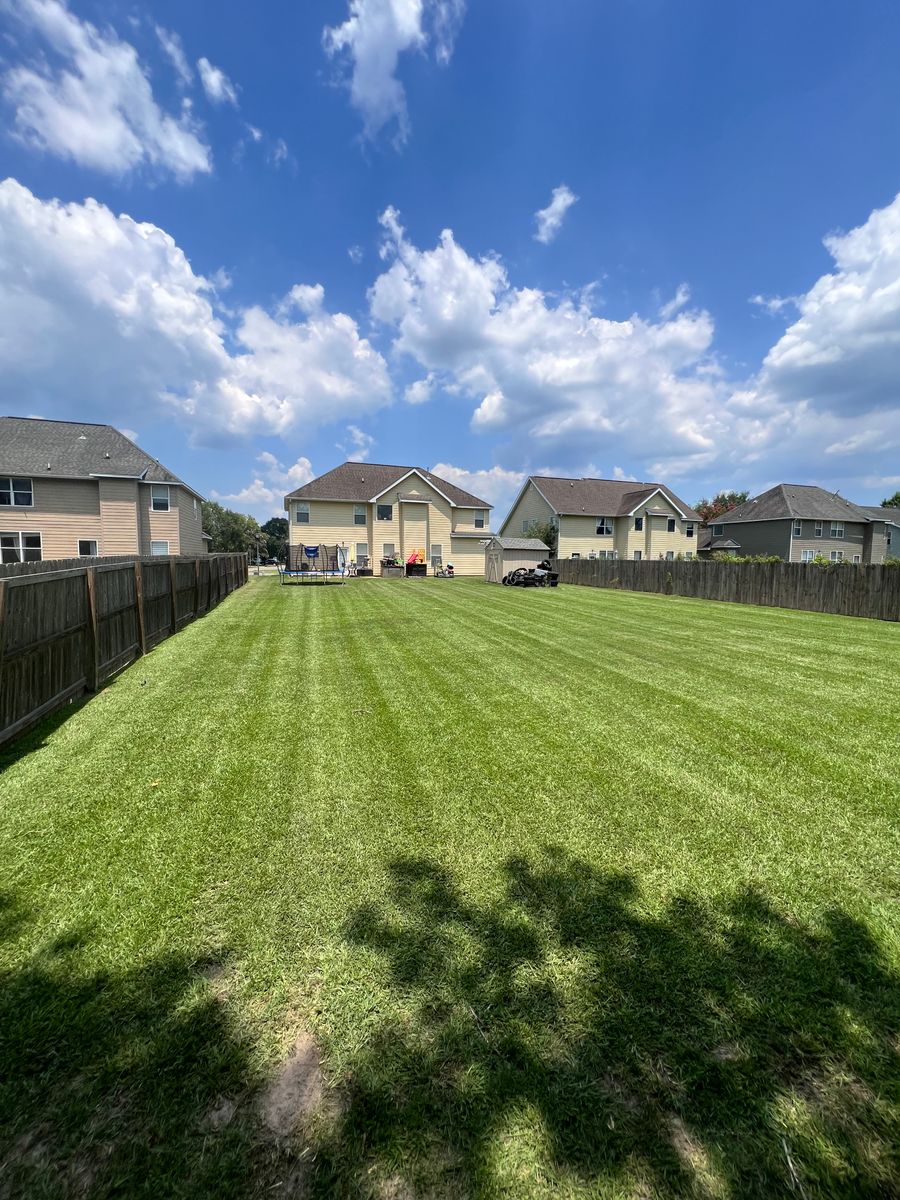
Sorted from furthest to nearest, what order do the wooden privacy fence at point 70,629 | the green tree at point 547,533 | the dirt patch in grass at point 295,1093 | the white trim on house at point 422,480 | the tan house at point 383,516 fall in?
the green tree at point 547,533, the white trim on house at point 422,480, the tan house at point 383,516, the wooden privacy fence at point 70,629, the dirt patch in grass at point 295,1093

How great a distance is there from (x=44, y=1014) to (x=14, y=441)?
29.9 meters

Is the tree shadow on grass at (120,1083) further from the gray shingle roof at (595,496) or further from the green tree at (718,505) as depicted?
the green tree at (718,505)

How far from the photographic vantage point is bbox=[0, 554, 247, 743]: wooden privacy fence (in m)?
4.79

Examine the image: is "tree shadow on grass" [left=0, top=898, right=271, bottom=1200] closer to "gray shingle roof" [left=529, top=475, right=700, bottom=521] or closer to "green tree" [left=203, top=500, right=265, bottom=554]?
"gray shingle roof" [left=529, top=475, right=700, bottom=521]

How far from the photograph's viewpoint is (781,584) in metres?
17.4

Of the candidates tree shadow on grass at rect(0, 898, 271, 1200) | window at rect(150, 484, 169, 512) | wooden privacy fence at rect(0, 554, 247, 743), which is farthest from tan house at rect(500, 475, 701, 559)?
tree shadow on grass at rect(0, 898, 271, 1200)

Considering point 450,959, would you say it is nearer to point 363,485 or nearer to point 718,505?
point 363,485

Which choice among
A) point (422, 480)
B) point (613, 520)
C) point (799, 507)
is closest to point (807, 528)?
point (799, 507)

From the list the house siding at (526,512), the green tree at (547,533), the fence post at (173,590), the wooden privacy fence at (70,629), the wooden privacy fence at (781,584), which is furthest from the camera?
the house siding at (526,512)

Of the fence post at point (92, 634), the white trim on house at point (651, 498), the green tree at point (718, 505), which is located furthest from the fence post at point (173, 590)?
the green tree at point (718, 505)

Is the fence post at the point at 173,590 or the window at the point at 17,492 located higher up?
the window at the point at 17,492

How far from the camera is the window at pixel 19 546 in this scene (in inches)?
909

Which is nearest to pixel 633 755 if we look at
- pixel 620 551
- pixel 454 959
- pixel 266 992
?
pixel 454 959

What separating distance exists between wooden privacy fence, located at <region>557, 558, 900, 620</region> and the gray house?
19.4 meters
